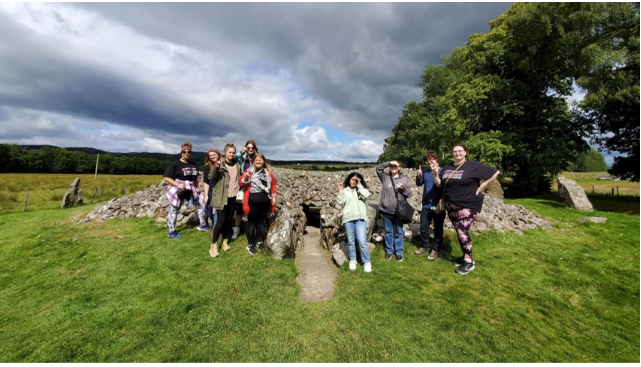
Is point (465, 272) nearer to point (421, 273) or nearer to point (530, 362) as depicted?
point (421, 273)

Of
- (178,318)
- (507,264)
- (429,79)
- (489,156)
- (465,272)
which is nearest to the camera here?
(178,318)

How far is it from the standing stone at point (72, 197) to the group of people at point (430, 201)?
1853 centimetres

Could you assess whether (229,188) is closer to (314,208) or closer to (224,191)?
(224,191)

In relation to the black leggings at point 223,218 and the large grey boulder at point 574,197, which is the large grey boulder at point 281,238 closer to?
the black leggings at point 223,218

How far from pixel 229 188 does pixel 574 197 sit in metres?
17.4

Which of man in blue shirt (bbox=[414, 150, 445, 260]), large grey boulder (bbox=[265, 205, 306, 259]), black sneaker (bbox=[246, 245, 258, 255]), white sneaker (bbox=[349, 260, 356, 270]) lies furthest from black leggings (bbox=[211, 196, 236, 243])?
man in blue shirt (bbox=[414, 150, 445, 260])

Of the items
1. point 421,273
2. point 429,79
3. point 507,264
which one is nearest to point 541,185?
point 429,79

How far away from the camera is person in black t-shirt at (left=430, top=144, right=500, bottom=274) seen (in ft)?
16.2

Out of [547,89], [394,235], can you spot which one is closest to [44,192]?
[394,235]

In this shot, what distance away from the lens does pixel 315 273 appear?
5648mm

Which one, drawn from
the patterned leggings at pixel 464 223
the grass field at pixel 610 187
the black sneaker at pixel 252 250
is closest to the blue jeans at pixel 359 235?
the patterned leggings at pixel 464 223

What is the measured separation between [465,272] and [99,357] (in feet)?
21.6

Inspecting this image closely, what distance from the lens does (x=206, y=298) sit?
4.36m

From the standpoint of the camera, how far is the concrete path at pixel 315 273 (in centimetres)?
472
